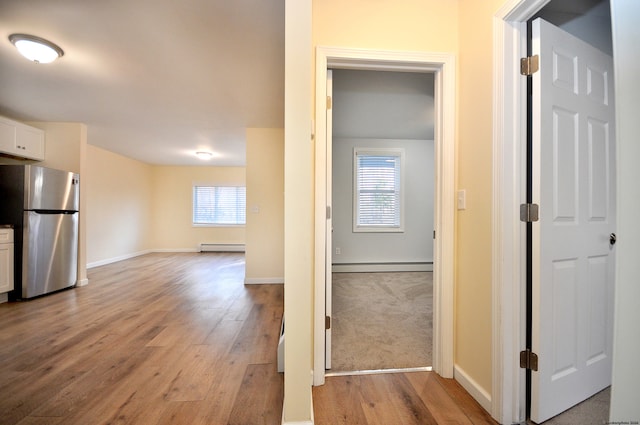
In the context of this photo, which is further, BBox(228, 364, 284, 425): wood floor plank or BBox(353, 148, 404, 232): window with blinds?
BBox(353, 148, 404, 232): window with blinds

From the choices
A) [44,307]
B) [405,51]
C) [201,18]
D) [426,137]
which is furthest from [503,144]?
[44,307]

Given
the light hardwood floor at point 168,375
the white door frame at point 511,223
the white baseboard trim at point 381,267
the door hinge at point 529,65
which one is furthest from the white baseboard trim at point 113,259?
the door hinge at point 529,65

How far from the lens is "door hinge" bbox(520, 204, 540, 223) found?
1.21m

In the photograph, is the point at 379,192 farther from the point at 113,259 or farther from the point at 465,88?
the point at 113,259

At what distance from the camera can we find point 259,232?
3947 millimetres

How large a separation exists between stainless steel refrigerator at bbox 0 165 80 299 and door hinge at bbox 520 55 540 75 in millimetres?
4711

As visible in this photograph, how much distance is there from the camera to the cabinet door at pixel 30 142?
Answer: 319 centimetres

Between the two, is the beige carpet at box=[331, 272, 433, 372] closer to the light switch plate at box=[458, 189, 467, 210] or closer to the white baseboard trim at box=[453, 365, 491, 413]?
the white baseboard trim at box=[453, 365, 491, 413]

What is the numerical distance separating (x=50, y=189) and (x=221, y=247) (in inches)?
156

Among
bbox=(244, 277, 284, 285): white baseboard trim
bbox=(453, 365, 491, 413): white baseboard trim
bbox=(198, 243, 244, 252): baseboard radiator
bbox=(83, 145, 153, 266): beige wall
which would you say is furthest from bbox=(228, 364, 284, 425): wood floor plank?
bbox=(198, 243, 244, 252): baseboard radiator

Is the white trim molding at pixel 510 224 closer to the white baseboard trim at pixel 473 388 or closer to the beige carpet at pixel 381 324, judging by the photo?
the white baseboard trim at pixel 473 388

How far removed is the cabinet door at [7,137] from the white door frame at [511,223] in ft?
16.3

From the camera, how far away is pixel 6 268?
288 cm

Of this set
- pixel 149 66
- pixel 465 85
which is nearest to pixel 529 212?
pixel 465 85
